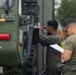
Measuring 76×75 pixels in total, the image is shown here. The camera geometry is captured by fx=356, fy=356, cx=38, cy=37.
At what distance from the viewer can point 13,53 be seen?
21.0 ft

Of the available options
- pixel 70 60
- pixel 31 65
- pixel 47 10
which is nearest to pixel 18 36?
pixel 31 65

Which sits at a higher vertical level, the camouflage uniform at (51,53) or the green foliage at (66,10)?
the camouflage uniform at (51,53)

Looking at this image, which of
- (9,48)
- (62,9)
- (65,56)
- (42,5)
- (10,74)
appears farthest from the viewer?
(62,9)

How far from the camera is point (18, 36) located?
21.1 ft

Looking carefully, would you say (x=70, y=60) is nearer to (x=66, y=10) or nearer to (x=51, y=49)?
(x=51, y=49)

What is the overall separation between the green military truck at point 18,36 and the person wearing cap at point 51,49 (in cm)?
39

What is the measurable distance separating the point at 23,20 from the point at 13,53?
2.18ft

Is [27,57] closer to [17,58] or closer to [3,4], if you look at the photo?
[17,58]

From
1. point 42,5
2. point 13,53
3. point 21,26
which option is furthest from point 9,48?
point 42,5

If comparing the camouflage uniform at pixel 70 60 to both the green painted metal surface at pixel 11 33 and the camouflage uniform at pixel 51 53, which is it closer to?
the green painted metal surface at pixel 11 33

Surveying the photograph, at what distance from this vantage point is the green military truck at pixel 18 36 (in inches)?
250

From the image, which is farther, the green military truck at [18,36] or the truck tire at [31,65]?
the truck tire at [31,65]

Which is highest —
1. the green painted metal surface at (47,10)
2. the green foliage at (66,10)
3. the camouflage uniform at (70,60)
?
the green painted metal surface at (47,10)

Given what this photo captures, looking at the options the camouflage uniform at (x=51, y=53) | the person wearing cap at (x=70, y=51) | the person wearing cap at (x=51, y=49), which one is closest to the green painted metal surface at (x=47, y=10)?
the person wearing cap at (x=51, y=49)
